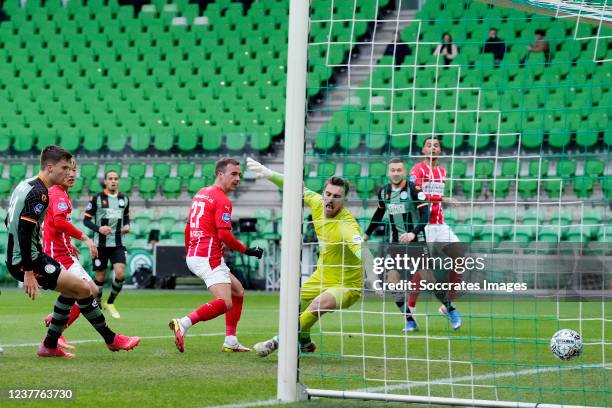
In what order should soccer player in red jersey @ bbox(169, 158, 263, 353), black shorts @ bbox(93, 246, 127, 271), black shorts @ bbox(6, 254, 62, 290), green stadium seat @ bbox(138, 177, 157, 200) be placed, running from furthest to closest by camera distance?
green stadium seat @ bbox(138, 177, 157, 200) < black shorts @ bbox(93, 246, 127, 271) < soccer player in red jersey @ bbox(169, 158, 263, 353) < black shorts @ bbox(6, 254, 62, 290)

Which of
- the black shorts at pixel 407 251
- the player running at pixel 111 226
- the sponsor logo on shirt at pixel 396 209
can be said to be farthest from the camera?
the player running at pixel 111 226

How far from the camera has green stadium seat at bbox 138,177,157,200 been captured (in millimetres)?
22781

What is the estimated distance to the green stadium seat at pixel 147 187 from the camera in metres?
22.8

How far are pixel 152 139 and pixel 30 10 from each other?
8287mm

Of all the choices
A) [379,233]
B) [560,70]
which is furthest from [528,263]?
[560,70]

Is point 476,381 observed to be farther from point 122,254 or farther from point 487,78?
point 487,78

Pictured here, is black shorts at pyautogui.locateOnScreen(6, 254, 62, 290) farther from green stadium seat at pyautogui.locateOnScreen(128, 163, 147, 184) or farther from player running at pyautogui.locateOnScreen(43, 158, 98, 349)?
green stadium seat at pyautogui.locateOnScreen(128, 163, 147, 184)

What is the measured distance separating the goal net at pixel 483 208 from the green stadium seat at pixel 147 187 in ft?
12.7

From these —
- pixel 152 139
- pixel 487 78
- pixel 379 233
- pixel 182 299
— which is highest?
pixel 487 78

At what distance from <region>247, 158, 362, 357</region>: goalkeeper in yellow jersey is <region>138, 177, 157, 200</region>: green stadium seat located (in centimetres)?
1453

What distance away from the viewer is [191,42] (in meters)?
27.1

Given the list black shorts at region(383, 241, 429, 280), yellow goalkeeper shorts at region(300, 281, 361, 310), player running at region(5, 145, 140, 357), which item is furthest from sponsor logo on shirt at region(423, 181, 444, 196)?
player running at region(5, 145, 140, 357)

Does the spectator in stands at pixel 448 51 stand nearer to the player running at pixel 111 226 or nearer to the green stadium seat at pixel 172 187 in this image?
the green stadium seat at pixel 172 187

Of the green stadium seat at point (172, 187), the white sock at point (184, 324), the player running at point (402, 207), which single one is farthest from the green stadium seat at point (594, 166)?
the white sock at point (184, 324)
